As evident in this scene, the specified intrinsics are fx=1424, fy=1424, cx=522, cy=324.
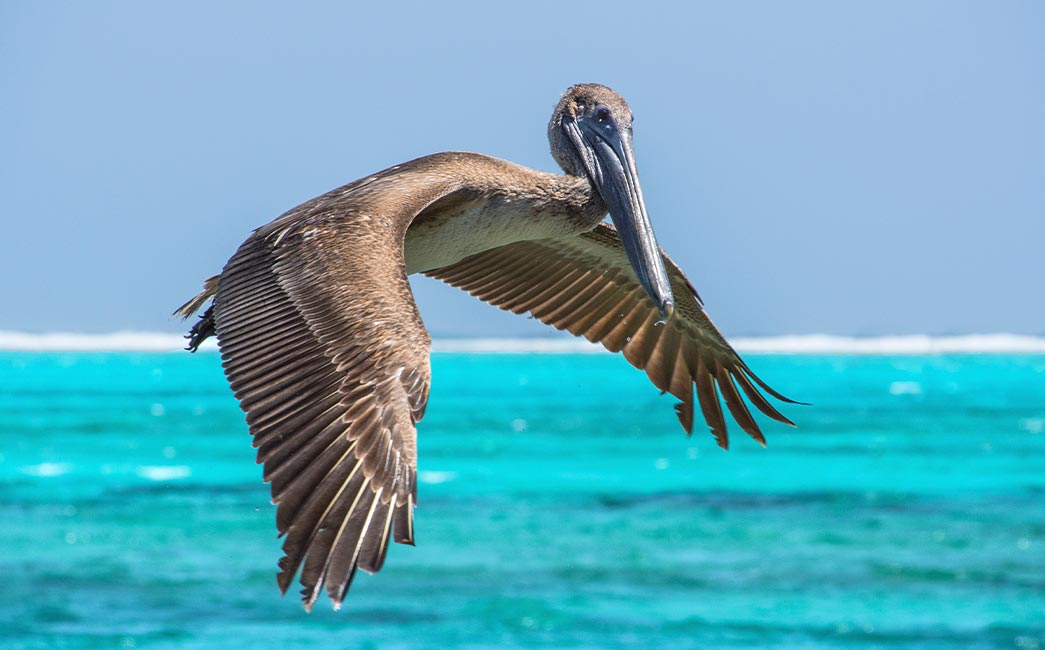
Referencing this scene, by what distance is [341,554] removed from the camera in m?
4.69

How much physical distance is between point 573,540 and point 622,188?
13549 mm

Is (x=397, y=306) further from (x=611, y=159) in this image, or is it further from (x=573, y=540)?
(x=573, y=540)

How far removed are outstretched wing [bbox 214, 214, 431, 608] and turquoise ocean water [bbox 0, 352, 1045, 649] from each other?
915 centimetres

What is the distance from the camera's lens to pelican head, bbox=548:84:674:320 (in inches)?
280

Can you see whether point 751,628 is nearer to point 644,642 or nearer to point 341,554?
point 644,642

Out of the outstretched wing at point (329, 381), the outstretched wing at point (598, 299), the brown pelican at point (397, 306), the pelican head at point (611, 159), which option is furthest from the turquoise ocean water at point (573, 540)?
the outstretched wing at point (329, 381)

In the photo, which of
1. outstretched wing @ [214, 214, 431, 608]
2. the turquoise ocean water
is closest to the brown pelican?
outstretched wing @ [214, 214, 431, 608]

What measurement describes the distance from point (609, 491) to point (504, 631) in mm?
10690

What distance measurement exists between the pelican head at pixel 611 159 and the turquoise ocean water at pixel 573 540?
808 centimetres

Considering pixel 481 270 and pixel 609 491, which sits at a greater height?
pixel 481 270

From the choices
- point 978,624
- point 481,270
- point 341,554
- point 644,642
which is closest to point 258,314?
point 341,554

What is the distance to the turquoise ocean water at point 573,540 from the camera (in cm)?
1534

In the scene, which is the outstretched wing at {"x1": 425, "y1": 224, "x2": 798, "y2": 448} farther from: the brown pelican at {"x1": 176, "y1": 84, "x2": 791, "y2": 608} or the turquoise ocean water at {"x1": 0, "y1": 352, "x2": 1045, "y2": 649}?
the turquoise ocean water at {"x1": 0, "y1": 352, "x2": 1045, "y2": 649}

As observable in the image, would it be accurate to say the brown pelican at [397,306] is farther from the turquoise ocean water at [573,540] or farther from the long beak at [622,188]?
the turquoise ocean water at [573,540]
